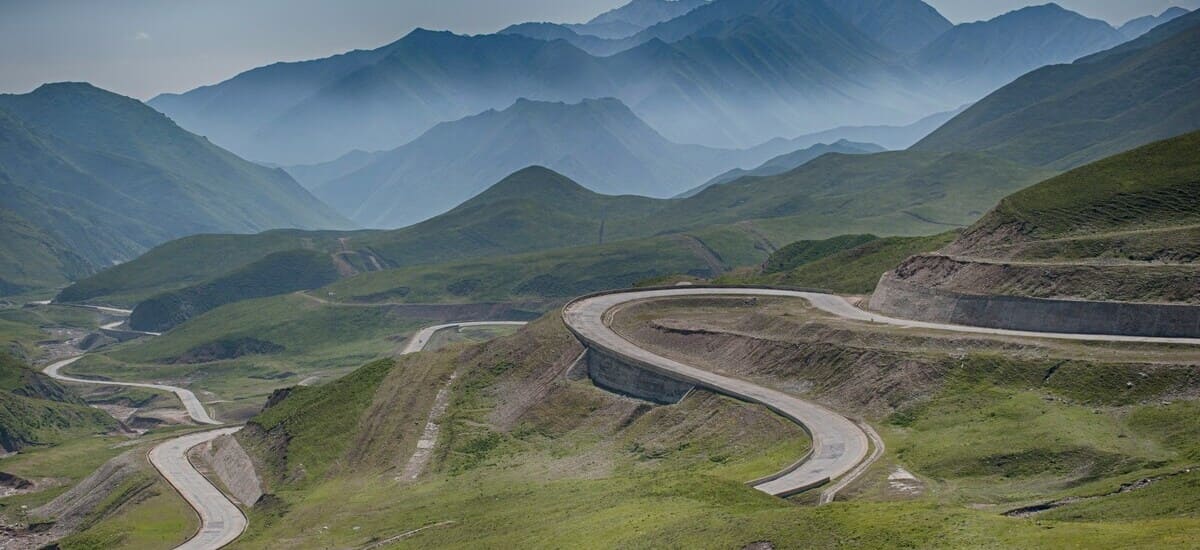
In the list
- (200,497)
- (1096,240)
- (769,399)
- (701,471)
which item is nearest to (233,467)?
(200,497)

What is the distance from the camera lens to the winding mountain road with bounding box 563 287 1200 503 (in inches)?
3265

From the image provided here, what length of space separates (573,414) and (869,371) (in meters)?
30.3

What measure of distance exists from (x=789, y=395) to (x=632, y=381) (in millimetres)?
20382

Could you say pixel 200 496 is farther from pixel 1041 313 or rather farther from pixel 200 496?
pixel 1041 313

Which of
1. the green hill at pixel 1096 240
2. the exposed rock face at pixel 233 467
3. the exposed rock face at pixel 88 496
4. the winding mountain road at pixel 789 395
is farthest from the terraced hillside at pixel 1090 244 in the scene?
the exposed rock face at pixel 88 496

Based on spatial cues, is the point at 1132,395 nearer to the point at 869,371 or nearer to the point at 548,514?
the point at 869,371

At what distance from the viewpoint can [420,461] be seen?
395ft

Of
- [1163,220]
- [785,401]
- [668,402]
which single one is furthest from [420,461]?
[1163,220]

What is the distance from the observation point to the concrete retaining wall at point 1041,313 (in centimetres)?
9950

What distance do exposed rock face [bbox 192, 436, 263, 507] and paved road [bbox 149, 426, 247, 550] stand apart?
1557mm

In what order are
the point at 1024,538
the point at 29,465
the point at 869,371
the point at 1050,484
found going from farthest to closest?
the point at 29,465
the point at 869,371
the point at 1050,484
the point at 1024,538

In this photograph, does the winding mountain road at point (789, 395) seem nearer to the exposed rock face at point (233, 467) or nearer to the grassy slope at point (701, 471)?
the grassy slope at point (701, 471)

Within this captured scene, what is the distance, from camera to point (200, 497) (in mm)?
126812

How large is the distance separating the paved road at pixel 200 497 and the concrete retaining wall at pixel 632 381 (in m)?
35.7
